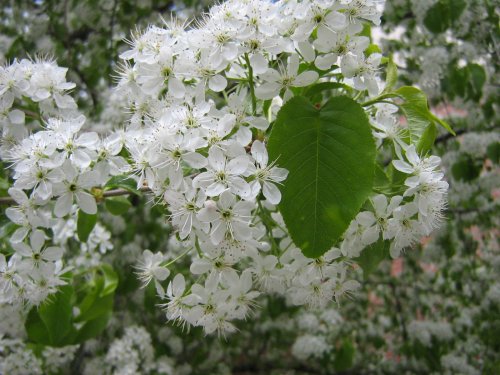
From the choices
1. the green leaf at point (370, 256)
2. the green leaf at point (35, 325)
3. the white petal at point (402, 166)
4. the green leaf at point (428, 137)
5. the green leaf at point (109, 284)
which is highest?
the green leaf at point (428, 137)

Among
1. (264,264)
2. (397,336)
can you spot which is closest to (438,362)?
(397,336)

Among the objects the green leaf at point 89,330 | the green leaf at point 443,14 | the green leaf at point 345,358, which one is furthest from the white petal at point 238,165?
the green leaf at point 345,358

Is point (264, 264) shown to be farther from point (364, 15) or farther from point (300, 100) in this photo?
point (364, 15)

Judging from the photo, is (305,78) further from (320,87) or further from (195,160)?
(195,160)

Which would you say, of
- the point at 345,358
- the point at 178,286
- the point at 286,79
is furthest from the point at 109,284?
the point at 345,358

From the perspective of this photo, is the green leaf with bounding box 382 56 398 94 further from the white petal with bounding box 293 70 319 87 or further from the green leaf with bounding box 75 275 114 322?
the green leaf with bounding box 75 275 114 322

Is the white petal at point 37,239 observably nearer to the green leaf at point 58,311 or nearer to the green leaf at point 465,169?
the green leaf at point 58,311
